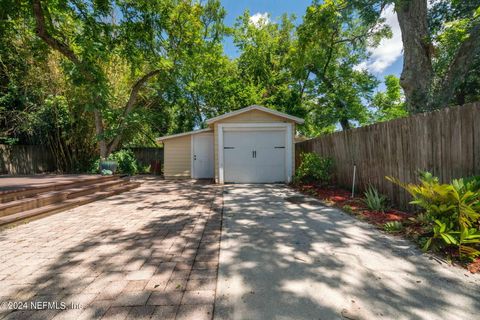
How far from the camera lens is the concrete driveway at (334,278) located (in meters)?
1.58

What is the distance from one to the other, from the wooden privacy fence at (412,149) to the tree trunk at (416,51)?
183 cm

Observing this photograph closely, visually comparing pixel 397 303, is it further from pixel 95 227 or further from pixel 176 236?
pixel 95 227

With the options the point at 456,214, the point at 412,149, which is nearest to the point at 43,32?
the point at 412,149

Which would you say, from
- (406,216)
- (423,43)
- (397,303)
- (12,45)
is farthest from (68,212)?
(12,45)

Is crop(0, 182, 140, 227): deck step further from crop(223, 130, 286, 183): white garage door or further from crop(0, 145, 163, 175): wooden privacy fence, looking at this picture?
crop(0, 145, 163, 175): wooden privacy fence

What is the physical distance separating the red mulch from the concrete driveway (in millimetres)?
553

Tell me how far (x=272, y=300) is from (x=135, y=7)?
929 cm

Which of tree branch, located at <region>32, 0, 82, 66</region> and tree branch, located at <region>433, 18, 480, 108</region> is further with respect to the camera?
tree branch, located at <region>32, 0, 82, 66</region>

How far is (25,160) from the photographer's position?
10914mm

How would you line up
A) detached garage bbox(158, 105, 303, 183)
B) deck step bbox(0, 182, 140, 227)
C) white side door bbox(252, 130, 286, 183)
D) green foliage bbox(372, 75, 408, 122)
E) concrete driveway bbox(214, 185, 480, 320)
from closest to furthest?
concrete driveway bbox(214, 185, 480, 320) → deck step bbox(0, 182, 140, 227) → detached garage bbox(158, 105, 303, 183) → white side door bbox(252, 130, 286, 183) → green foliage bbox(372, 75, 408, 122)

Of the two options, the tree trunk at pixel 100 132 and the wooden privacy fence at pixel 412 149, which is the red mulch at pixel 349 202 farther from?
the tree trunk at pixel 100 132

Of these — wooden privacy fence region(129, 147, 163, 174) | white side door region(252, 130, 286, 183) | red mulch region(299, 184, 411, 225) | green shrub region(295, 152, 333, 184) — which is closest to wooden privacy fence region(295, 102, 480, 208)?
red mulch region(299, 184, 411, 225)

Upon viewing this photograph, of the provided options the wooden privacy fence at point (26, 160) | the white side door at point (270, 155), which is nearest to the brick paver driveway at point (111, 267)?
the white side door at point (270, 155)

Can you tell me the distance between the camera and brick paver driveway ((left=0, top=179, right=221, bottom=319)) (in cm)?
162
